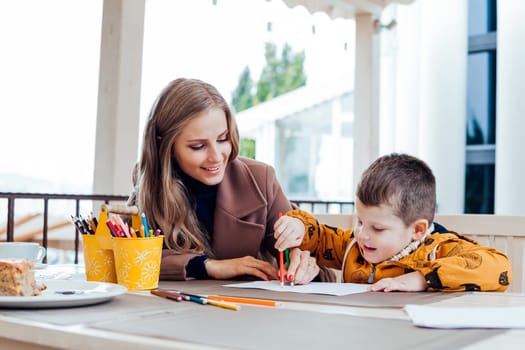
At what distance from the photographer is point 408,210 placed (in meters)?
1.48

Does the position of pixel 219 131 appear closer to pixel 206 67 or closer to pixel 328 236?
pixel 328 236

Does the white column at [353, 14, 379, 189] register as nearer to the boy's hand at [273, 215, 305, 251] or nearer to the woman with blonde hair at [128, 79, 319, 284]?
the woman with blonde hair at [128, 79, 319, 284]

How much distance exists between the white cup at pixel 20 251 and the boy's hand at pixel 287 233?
22.2 inches

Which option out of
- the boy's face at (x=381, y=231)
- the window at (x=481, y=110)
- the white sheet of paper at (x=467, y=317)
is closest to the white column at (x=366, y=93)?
the window at (x=481, y=110)

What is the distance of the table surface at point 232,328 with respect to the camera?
78cm

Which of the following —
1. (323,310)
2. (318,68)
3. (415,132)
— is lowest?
(323,310)

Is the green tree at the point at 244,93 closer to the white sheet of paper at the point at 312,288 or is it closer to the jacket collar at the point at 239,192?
the jacket collar at the point at 239,192

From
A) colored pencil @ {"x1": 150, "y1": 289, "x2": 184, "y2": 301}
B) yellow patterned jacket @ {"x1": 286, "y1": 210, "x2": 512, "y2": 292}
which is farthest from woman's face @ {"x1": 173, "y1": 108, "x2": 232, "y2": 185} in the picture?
colored pencil @ {"x1": 150, "y1": 289, "x2": 184, "y2": 301}

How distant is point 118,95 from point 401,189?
6.78 feet

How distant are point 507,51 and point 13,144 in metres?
5.16

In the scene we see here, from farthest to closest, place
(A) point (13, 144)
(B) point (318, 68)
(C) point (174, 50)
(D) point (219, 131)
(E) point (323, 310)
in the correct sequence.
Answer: (B) point (318, 68) → (C) point (174, 50) → (A) point (13, 144) → (D) point (219, 131) → (E) point (323, 310)

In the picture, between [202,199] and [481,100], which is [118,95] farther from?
[481,100]

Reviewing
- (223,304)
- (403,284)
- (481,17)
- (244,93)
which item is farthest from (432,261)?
(244,93)

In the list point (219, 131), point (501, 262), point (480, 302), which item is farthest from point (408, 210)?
point (219, 131)
